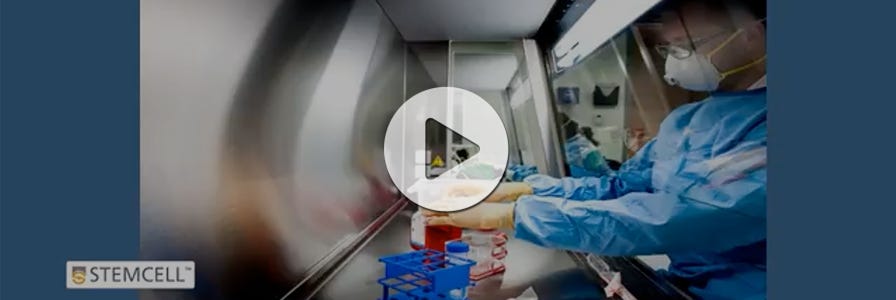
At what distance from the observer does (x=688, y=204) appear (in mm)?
1553

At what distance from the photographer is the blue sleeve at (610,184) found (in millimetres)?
1600

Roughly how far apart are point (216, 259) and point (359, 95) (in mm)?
602

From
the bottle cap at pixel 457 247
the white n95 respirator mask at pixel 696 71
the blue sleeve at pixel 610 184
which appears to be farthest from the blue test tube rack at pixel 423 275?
the white n95 respirator mask at pixel 696 71

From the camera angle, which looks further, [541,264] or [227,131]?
[541,264]

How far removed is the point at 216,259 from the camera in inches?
59.9

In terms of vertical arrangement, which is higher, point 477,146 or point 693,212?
point 477,146

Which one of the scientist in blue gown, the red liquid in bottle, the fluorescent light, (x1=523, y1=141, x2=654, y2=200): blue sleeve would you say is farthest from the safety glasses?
the red liquid in bottle

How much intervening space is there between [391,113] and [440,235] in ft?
1.27

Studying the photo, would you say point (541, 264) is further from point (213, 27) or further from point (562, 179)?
Result: point (213, 27)

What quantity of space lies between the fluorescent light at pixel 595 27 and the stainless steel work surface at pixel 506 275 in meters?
0.57

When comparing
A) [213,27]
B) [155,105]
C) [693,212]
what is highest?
[213,27]
